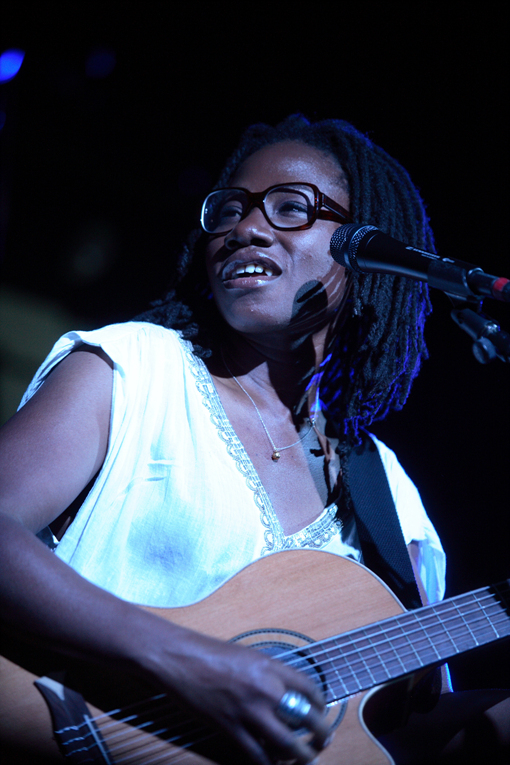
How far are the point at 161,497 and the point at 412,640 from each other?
74 centimetres

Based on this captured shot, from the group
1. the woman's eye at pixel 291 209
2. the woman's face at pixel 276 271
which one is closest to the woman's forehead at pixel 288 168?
the woman's face at pixel 276 271

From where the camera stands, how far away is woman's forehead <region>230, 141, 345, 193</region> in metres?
2.14

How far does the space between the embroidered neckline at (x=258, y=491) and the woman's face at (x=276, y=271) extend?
0.85ft

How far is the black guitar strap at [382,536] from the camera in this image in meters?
1.90

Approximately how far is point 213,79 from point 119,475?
213 cm

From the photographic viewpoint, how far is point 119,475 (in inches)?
60.6

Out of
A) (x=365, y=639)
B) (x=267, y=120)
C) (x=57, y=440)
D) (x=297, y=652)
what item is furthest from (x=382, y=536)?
(x=267, y=120)

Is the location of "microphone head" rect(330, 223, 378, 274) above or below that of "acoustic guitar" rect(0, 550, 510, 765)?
above

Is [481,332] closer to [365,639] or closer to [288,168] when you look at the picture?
[365,639]

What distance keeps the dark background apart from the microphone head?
1180 millimetres

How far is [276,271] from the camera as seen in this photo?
196cm

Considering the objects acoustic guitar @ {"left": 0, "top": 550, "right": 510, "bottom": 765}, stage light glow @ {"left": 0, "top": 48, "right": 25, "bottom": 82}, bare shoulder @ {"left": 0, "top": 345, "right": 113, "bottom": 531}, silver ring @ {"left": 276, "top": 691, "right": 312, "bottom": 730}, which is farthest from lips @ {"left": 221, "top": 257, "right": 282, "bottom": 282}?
stage light glow @ {"left": 0, "top": 48, "right": 25, "bottom": 82}

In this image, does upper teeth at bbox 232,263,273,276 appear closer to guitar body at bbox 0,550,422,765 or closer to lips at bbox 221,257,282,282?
lips at bbox 221,257,282,282

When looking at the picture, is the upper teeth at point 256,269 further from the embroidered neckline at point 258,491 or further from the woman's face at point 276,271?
the embroidered neckline at point 258,491
